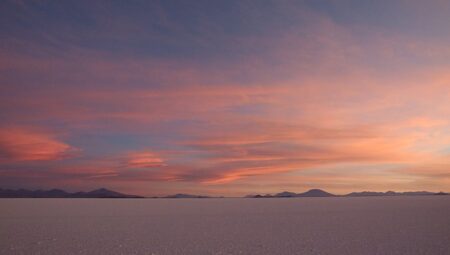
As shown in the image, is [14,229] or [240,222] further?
[240,222]

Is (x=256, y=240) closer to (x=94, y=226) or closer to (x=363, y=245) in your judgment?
(x=363, y=245)

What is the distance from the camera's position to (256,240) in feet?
44.5

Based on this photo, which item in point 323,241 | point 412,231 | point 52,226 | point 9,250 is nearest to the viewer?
point 9,250

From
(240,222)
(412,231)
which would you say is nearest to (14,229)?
(240,222)

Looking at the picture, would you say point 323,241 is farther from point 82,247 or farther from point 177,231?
point 82,247

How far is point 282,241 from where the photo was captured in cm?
1334

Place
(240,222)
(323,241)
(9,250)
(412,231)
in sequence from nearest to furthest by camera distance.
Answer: (9,250)
(323,241)
(412,231)
(240,222)

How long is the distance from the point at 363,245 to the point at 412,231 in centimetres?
399

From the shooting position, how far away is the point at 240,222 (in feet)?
63.0

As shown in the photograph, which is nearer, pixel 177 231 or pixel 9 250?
pixel 9 250

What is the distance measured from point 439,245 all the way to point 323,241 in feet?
9.99

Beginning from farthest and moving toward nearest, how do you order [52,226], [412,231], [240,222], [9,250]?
1. [240,222]
2. [52,226]
3. [412,231]
4. [9,250]

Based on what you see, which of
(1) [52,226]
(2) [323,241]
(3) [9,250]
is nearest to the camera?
(3) [9,250]

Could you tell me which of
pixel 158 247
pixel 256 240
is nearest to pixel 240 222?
pixel 256 240
